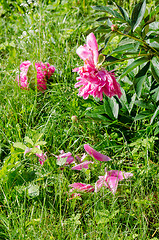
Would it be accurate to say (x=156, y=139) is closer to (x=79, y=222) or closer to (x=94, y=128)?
(x=94, y=128)

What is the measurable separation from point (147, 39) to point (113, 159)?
22.9 inches

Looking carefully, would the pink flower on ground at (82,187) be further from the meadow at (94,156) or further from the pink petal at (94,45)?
the pink petal at (94,45)

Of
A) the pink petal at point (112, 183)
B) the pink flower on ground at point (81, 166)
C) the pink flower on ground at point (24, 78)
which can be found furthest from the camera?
the pink flower on ground at point (24, 78)

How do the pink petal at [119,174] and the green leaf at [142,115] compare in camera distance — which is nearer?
the pink petal at [119,174]

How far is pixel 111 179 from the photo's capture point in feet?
4.08

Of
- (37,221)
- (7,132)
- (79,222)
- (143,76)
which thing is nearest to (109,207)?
(79,222)

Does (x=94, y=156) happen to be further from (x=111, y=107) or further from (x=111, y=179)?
(x=111, y=107)

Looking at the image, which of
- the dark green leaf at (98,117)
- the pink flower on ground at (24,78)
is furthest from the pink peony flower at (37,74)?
the dark green leaf at (98,117)

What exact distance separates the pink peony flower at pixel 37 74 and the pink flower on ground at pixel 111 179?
31.9 inches

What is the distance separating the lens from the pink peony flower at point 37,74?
6.08 ft

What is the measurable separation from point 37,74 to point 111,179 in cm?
93

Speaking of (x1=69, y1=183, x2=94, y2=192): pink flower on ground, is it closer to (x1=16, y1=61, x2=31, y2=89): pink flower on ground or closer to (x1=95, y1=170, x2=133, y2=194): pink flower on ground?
(x1=95, y1=170, x2=133, y2=194): pink flower on ground

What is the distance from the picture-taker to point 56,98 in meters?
1.88

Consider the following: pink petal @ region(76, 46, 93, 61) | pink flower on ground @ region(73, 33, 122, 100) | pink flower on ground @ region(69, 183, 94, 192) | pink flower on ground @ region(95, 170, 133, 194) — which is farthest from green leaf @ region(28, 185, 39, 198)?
pink petal @ region(76, 46, 93, 61)
